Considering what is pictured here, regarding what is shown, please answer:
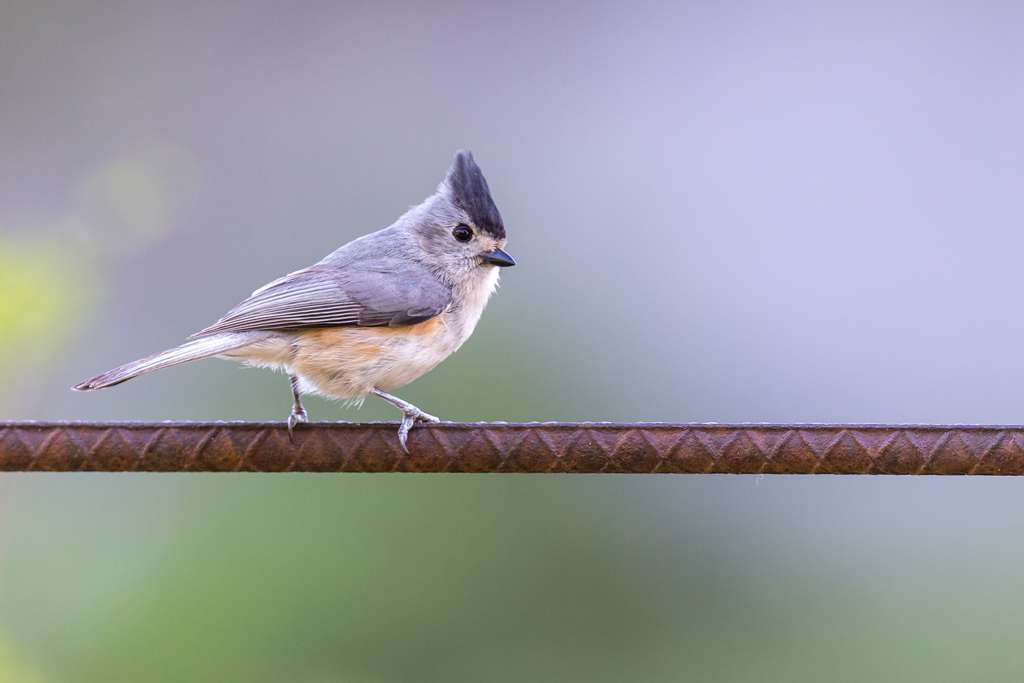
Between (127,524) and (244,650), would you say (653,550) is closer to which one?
(244,650)

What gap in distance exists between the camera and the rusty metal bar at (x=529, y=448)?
1303mm

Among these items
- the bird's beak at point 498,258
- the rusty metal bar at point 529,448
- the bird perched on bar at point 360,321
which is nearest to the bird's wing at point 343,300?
the bird perched on bar at point 360,321

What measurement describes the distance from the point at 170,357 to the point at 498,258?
0.93 meters

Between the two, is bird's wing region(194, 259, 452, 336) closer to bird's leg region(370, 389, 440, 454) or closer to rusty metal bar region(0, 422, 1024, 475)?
bird's leg region(370, 389, 440, 454)

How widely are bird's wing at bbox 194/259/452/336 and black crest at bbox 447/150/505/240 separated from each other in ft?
0.79

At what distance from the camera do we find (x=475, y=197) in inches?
99.3

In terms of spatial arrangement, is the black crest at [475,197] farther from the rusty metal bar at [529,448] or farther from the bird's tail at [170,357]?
the rusty metal bar at [529,448]

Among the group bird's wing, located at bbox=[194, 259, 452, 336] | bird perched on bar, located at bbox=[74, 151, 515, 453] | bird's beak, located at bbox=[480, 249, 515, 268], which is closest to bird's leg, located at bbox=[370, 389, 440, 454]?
bird perched on bar, located at bbox=[74, 151, 515, 453]

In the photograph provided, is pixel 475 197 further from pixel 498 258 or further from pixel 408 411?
pixel 408 411

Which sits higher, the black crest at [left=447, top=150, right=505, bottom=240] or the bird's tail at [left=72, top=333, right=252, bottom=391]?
the black crest at [left=447, top=150, right=505, bottom=240]

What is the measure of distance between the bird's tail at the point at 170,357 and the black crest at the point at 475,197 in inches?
29.3

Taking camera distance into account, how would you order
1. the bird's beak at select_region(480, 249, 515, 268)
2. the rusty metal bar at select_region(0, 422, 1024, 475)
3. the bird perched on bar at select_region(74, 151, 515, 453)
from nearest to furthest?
the rusty metal bar at select_region(0, 422, 1024, 475) < the bird perched on bar at select_region(74, 151, 515, 453) < the bird's beak at select_region(480, 249, 515, 268)

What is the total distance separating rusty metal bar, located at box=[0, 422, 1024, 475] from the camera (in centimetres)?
130

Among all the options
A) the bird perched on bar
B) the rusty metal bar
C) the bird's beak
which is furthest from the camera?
the bird's beak
